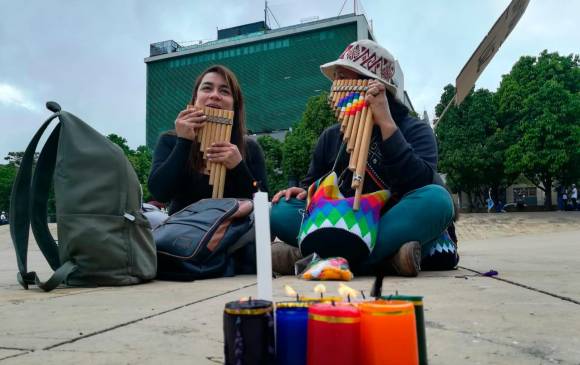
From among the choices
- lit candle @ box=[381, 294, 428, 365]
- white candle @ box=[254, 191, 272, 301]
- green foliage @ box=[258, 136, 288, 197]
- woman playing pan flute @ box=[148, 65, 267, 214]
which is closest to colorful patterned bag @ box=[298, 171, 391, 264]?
woman playing pan flute @ box=[148, 65, 267, 214]

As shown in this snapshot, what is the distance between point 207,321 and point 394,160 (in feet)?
4.68

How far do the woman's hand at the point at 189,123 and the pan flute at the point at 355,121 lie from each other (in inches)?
33.6

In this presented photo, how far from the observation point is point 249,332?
27.1 inches

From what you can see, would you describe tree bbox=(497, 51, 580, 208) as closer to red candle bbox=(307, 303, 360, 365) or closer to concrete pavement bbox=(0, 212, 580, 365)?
concrete pavement bbox=(0, 212, 580, 365)

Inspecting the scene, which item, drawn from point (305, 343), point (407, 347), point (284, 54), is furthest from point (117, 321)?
point (284, 54)

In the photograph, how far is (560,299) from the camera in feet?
5.67

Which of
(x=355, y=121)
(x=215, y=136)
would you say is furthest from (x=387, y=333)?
(x=215, y=136)

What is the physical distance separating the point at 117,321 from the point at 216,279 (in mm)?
1240

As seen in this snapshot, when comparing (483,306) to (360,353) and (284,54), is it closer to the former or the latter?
(360,353)

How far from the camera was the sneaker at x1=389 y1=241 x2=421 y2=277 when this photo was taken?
2.45 metres

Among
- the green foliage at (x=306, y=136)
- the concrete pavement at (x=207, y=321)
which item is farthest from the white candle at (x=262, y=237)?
the green foliage at (x=306, y=136)

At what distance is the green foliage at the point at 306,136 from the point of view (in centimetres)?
1948

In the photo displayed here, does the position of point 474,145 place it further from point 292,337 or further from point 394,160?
point 292,337

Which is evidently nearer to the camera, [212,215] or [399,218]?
[399,218]
